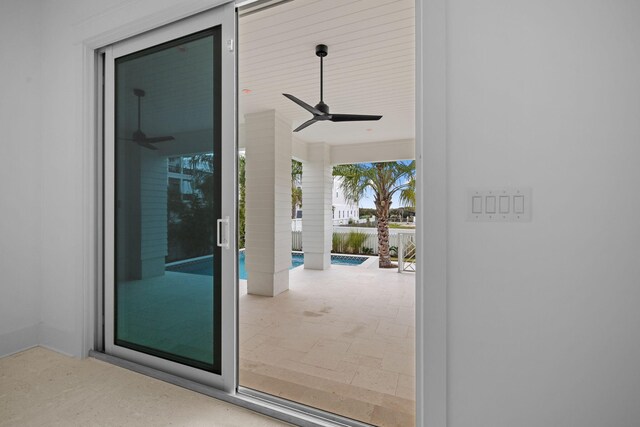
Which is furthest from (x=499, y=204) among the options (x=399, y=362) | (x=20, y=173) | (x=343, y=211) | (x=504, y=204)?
(x=343, y=211)

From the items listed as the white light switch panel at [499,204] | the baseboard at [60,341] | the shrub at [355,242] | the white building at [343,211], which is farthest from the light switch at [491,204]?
the shrub at [355,242]

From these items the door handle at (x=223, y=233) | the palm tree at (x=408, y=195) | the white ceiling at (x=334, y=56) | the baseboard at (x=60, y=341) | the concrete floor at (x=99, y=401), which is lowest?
the concrete floor at (x=99, y=401)

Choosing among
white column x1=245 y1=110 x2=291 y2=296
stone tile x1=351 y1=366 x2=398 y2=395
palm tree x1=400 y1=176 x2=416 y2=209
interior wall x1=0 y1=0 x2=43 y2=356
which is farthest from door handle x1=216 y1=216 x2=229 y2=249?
palm tree x1=400 y1=176 x2=416 y2=209

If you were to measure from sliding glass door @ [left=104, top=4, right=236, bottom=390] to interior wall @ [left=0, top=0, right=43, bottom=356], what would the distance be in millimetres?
730

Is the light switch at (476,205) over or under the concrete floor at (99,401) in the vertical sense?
over

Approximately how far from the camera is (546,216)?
1.24 metres

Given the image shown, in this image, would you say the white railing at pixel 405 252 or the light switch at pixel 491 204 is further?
the white railing at pixel 405 252

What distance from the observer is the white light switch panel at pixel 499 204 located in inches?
50.0

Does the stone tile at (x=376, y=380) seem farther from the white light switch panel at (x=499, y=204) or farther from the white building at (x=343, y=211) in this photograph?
the white building at (x=343, y=211)

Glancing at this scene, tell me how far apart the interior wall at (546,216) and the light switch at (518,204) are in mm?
55

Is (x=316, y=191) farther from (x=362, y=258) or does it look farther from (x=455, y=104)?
(x=455, y=104)

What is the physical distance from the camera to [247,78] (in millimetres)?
3689

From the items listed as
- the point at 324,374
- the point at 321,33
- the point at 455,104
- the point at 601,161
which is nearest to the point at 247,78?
the point at 321,33

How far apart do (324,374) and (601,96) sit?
226 cm
